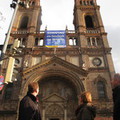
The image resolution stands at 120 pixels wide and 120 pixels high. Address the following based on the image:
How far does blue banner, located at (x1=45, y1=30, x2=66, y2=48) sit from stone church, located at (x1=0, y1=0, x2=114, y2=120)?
78 cm

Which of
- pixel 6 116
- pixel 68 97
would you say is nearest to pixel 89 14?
pixel 68 97

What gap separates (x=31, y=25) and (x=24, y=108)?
25.6 meters

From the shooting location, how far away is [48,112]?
1809 centimetres

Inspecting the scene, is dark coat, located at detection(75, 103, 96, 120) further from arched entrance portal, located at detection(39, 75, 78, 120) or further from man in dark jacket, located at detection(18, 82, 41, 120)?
arched entrance portal, located at detection(39, 75, 78, 120)

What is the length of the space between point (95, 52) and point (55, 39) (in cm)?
718

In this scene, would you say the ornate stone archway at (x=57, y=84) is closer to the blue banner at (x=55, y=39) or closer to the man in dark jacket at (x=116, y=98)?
the blue banner at (x=55, y=39)

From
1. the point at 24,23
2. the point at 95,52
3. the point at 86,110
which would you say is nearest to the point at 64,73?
the point at 95,52

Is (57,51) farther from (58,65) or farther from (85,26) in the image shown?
(85,26)

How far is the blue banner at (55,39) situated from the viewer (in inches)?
915

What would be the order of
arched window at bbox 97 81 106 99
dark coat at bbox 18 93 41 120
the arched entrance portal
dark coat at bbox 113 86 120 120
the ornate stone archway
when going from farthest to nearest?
arched window at bbox 97 81 106 99 → the ornate stone archway → the arched entrance portal → dark coat at bbox 18 93 41 120 → dark coat at bbox 113 86 120 120

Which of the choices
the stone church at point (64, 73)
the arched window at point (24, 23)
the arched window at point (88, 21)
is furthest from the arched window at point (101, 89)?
the arched window at point (24, 23)

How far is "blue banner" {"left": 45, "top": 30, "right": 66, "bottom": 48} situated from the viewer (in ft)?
76.2

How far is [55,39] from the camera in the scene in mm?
23984

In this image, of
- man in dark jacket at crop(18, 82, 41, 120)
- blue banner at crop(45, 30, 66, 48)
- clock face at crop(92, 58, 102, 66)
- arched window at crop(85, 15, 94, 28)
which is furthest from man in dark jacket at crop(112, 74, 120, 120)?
arched window at crop(85, 15, 94, 28)
